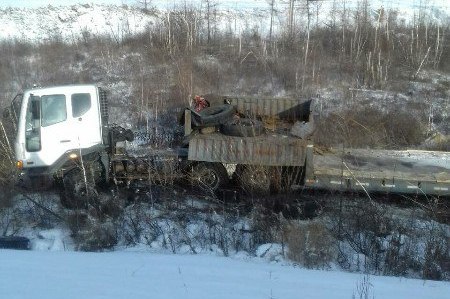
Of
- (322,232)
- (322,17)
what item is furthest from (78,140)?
(322,17)

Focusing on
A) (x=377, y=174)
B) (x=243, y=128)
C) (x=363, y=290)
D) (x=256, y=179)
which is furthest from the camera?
(x=243, y=128)

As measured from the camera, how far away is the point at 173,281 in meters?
5.09

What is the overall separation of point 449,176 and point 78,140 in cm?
643

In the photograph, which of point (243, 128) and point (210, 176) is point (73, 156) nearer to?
point (210, 176)

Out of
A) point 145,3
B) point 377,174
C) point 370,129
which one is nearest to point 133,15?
point 145,3

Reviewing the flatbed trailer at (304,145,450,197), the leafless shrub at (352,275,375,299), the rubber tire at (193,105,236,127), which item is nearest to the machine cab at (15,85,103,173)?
the rubber tire at (193,105,236,127)

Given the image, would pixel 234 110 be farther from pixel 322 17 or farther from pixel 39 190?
pixel 322 17

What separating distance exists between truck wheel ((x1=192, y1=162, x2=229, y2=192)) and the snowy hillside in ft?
56.0

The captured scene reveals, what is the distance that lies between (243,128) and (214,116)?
0.70 m

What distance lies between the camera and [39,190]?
9766 mm

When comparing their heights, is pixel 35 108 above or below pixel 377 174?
above

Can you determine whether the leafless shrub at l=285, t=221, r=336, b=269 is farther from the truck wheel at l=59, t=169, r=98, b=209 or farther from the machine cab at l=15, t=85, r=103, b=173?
the machine cab at l=15, t=85, r=103, b=173

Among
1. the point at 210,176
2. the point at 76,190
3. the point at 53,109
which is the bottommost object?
the point at 76,190

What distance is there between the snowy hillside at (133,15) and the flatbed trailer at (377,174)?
17285mm
